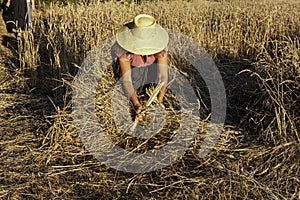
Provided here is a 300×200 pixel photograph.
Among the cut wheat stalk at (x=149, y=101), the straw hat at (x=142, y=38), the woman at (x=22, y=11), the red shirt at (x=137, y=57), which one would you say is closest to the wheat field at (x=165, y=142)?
the cut wheat stalk at (x=149, y=101)

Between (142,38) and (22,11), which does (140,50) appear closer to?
(142,38)

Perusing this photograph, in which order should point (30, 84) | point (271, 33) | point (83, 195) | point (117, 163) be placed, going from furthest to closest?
1. point (271, 33)
2. point (30, 84)
3. point (117, 163)
4. point (83, 195)

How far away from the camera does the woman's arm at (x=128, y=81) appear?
272 centimetres

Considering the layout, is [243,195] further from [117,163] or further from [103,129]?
[103,129]

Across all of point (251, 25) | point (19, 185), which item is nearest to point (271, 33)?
point (251, 25)

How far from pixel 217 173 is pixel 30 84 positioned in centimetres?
239

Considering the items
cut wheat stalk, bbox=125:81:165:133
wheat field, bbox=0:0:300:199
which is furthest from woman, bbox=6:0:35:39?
cut wheat stalk, bbox=125:81:165:133

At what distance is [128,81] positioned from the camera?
280 centimetres

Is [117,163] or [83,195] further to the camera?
[117,163]

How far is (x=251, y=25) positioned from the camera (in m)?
4.87

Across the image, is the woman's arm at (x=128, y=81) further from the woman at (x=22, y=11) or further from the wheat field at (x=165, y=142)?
the woman at (x=22, y=11)

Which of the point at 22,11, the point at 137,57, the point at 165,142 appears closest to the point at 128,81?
the point at 137,57

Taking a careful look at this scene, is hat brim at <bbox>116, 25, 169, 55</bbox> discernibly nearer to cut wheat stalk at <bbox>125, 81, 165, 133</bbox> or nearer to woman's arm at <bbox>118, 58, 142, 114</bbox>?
woman's arm at <bbox>118, 58, 142, 114</bbox>

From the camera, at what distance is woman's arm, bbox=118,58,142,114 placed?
2721 mm
